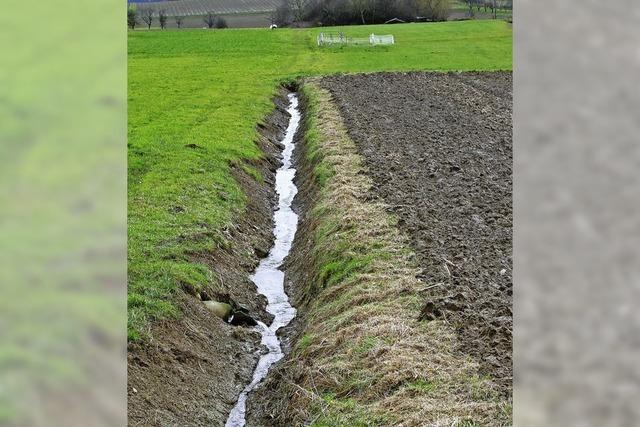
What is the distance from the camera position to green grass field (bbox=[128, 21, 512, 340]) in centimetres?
1241

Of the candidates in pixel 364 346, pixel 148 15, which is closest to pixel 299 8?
pixel 148 15

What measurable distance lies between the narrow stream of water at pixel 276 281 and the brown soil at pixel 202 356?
13 cm

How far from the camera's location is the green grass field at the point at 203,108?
40.7 ft

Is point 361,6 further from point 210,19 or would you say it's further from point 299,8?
point 210,19

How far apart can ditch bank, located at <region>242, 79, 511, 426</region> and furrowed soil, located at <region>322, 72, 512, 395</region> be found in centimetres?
21

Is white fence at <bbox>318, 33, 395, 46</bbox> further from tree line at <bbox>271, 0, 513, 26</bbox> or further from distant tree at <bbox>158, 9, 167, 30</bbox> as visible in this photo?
distant tree at <bbox>158, 9, 167, 30</bbox>

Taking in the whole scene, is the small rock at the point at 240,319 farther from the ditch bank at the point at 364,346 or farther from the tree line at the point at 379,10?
the tree line at the point at 379,10

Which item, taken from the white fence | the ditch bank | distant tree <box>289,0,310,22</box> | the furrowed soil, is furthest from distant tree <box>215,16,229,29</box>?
the ditch bank

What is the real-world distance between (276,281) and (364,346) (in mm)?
5461

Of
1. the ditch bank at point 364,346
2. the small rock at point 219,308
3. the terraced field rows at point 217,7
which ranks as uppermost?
the terraced field rows at point 217,7
